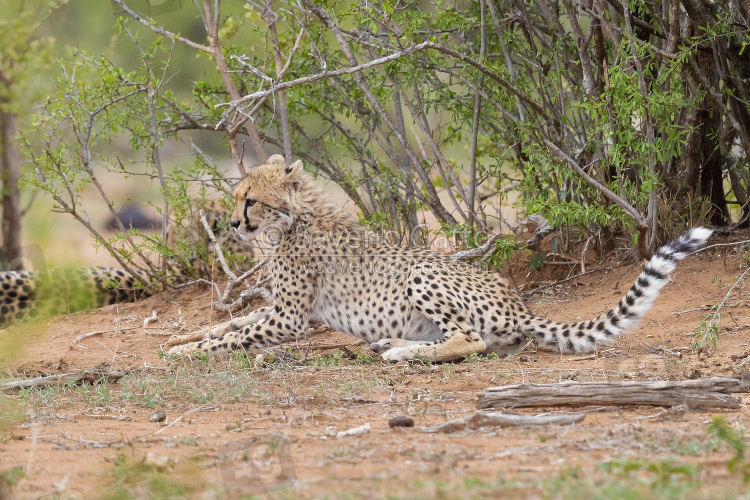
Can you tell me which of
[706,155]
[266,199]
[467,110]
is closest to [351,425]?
[266,199]

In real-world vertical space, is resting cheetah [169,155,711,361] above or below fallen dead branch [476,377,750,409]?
above

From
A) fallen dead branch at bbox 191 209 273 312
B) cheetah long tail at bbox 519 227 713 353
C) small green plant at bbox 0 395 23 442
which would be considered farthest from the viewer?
fallen dead branch at bbox 191 209 273 312

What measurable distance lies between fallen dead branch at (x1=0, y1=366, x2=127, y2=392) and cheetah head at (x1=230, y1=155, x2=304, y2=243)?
1.64 m

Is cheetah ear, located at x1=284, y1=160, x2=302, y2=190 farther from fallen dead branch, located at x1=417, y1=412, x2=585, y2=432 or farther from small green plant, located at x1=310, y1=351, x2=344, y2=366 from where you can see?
fallen dead branch, located at x1=417, y1=412, x2=585, y2=432

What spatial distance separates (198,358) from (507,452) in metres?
2.99

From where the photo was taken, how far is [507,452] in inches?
108

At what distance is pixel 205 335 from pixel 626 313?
3.13 m

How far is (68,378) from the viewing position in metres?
4.41

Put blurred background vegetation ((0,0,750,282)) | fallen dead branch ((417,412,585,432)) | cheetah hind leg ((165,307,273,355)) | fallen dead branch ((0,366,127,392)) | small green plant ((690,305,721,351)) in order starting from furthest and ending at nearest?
blurred background vegetation ((0,0,750,282))
cheetah hind leg ((165,307,273,355))
small green plant ((690,305,721,351))
fallen dead branch ((0,366,127,392))
fallen dead branch ((417,412,585,432))

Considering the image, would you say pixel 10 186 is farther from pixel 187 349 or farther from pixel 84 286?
pixel 84 286

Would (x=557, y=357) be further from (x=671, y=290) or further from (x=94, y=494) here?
(x=94, y=494)

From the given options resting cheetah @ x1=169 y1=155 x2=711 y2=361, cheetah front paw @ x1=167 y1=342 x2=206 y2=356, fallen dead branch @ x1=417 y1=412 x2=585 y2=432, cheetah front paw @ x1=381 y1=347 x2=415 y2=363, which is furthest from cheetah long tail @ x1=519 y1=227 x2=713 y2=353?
cheetah front paw @ x1=167 y1=342 x2=206 y2=356

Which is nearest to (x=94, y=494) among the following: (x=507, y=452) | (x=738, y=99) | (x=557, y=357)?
(x=507, y=452)

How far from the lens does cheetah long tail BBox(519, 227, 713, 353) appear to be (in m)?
4.48
